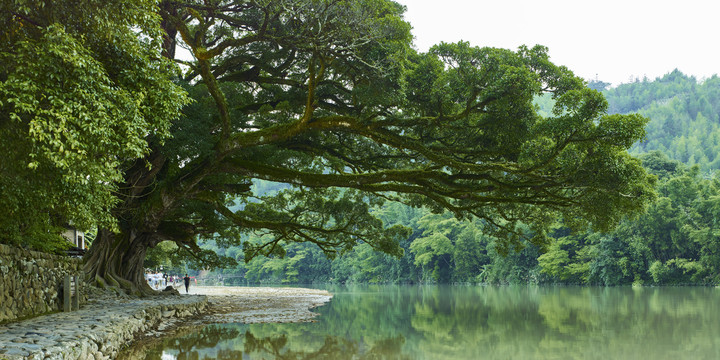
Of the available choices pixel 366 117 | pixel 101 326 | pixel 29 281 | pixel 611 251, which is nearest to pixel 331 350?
pixel 101 326

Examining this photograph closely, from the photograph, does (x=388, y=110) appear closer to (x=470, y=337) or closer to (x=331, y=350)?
(x=331, y=350)

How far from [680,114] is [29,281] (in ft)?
315

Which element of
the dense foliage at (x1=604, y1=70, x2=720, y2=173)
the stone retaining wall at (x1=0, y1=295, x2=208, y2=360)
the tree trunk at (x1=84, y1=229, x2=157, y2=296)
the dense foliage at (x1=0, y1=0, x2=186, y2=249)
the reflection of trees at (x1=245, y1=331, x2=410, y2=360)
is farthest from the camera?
the dense foliage at (x1=604, y1=70, x2=720, y2=173)

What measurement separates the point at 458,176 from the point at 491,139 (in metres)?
1.06

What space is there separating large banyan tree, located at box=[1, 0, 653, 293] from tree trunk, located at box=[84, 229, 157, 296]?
7 cm

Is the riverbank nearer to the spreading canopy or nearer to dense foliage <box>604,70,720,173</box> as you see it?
the spreading canopy

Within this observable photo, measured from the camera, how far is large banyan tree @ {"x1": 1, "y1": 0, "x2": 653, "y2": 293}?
29.0ft

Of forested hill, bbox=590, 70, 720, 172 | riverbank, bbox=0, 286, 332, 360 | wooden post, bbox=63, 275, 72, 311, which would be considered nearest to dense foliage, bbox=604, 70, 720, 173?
forested hill, bbox=590, 70, 720, 172

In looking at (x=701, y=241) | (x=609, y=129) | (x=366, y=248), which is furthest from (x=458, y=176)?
(x=366, y=248)

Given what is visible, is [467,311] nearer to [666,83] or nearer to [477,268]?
Answer: [477,268]

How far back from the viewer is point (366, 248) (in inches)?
2226

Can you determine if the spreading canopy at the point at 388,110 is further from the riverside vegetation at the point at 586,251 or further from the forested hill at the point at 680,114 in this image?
the forested hill at the point at 680,114

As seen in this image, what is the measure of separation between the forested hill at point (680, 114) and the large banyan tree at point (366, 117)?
59.1 metres

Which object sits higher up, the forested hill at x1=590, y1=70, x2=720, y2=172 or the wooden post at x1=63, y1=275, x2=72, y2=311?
the forested hill at x1=590, y1=70, x2=720, y2=172
